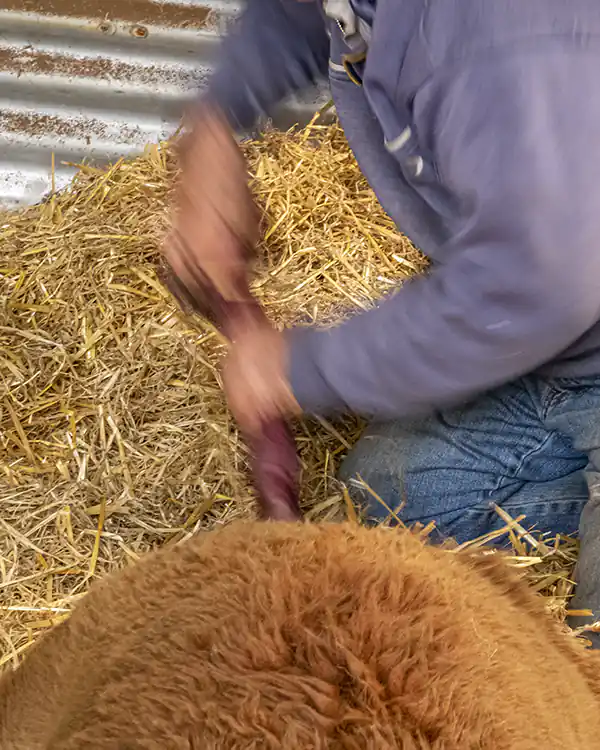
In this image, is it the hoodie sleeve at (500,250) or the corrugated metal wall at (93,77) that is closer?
the hoodie sleeve at (500,250)

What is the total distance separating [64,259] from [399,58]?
0.82m

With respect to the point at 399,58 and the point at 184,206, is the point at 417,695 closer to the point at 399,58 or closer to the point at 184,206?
the point at 399,58

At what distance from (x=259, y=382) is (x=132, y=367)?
0.33 metres

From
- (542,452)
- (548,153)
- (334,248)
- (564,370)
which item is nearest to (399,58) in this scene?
(548,153)

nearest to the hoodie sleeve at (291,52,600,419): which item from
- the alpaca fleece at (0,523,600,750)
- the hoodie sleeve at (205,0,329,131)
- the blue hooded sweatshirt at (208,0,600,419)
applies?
the blue hooded sweatshirt at (208,0,600,419)

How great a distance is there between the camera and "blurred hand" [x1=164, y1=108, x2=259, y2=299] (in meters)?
1.05

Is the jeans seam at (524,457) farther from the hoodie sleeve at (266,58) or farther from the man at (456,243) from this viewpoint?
the hoodie sleeve at (266,58)

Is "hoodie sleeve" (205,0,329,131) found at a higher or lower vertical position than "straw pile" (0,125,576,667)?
higher

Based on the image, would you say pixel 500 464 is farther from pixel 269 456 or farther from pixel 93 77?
pixel 93 77

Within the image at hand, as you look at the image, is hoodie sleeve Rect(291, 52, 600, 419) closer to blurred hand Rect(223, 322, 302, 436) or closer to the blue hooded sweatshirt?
the blue hooded sweatshirt

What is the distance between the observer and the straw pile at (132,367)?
1008mm

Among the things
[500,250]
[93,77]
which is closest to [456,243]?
[500,250]

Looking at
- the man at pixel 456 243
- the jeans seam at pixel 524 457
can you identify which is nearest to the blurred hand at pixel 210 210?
the man at pixel 456 243

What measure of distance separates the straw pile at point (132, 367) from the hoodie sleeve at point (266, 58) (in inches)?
9.4
